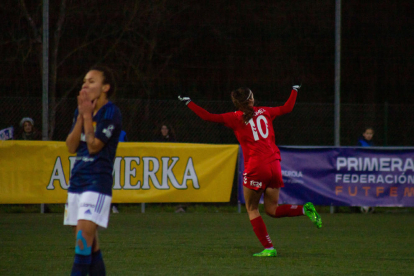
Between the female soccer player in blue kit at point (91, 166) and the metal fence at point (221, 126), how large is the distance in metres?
8.66

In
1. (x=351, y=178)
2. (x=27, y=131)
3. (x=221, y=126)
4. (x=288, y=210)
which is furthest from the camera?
(x=221, y=126)

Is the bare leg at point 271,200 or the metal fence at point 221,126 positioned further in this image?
the metal fence at point 221,126

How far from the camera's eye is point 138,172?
40.4 feet

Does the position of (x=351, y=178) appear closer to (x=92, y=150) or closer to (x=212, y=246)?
(x=212, y=246)

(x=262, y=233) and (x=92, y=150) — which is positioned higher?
(x=92, y=150)

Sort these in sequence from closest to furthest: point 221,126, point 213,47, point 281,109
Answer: point 281,109 < point 221,126 < point 213,47

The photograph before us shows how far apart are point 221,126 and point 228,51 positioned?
2.34 metres

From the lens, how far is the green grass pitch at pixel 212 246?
6.30 metres

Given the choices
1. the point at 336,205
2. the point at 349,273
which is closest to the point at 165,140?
the point at 336,205

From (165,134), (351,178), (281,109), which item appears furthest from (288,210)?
(165,134)

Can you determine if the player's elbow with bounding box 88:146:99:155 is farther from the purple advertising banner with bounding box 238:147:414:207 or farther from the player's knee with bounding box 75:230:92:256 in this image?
the purple advertising banner with bounding box 238:147:414:207

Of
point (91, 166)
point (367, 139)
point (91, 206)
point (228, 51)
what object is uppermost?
point (228, 51)

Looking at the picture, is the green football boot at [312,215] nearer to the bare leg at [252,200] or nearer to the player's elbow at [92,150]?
the bare leg at [252,200]

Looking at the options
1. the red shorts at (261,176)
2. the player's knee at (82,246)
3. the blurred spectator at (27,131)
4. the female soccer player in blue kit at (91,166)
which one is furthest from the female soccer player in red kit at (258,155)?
the blurred spectator at (27,131)
